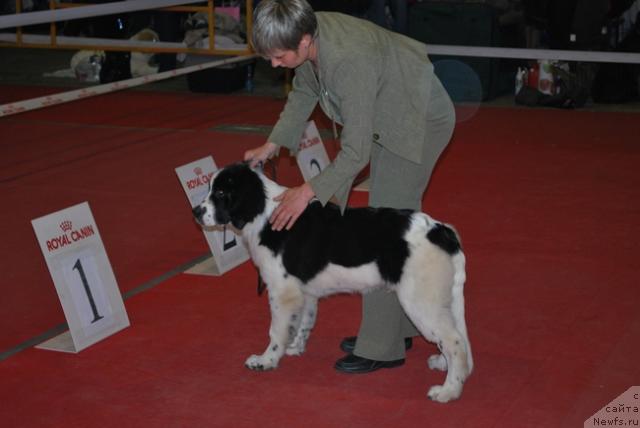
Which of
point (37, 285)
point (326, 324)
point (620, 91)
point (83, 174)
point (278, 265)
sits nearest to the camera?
point (278, 265)

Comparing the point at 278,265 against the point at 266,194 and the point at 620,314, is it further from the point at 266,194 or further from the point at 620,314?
the point at 620,314

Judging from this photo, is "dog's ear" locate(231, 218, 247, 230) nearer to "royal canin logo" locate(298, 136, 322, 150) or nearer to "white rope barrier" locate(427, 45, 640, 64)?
"royal canin logo" locate(298, 136, 322, 150)

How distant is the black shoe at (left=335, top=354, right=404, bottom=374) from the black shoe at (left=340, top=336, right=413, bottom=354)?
0.15 m

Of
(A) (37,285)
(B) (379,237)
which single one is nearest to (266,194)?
(B) (379,237)

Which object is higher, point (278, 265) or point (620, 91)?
point (278, 265)

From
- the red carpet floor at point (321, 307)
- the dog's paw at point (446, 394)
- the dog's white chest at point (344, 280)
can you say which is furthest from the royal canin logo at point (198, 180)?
the dog's paw at point (446, 394)

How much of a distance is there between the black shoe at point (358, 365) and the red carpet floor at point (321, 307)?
5 cm

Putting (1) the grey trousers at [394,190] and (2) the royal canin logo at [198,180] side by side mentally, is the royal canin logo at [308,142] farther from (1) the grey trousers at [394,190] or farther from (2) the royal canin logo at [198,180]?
(1) the grey trousers at [394,190]

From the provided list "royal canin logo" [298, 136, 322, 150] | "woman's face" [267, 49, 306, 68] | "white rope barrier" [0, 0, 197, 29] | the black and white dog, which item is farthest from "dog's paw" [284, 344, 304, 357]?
"royal canin logo" [298, 136, 322, 150]

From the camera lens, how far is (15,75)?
13.2m

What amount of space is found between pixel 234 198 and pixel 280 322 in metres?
0.55

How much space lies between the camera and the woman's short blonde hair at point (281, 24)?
3365 mm

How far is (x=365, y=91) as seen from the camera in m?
3.53

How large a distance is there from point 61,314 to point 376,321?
1.67m
